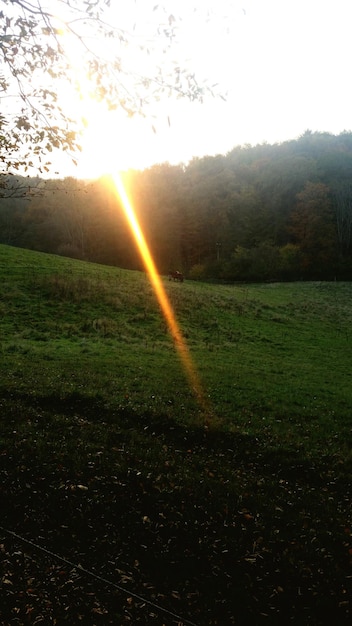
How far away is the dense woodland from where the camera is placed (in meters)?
90.5

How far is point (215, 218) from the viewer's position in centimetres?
10419

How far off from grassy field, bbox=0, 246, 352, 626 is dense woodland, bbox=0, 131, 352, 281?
6848 cm

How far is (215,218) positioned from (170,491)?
3882 inches

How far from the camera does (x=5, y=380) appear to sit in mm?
16391

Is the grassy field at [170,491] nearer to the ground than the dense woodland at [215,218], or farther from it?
nearer to the ground

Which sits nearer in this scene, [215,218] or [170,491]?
[170,491]

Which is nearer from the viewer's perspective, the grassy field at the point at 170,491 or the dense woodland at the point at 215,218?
the grassy field at the point at 170,491

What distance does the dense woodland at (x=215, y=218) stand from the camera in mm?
90500

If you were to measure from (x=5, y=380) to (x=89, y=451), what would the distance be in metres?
6.63

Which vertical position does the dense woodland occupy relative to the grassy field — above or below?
above

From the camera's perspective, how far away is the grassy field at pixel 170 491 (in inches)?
279

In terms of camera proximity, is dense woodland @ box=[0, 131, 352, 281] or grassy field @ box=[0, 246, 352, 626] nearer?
grassy field @ box=[0, 246, 352, 626]

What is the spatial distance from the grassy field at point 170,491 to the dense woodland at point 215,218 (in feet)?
225

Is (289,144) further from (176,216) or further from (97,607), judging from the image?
(97,607)
